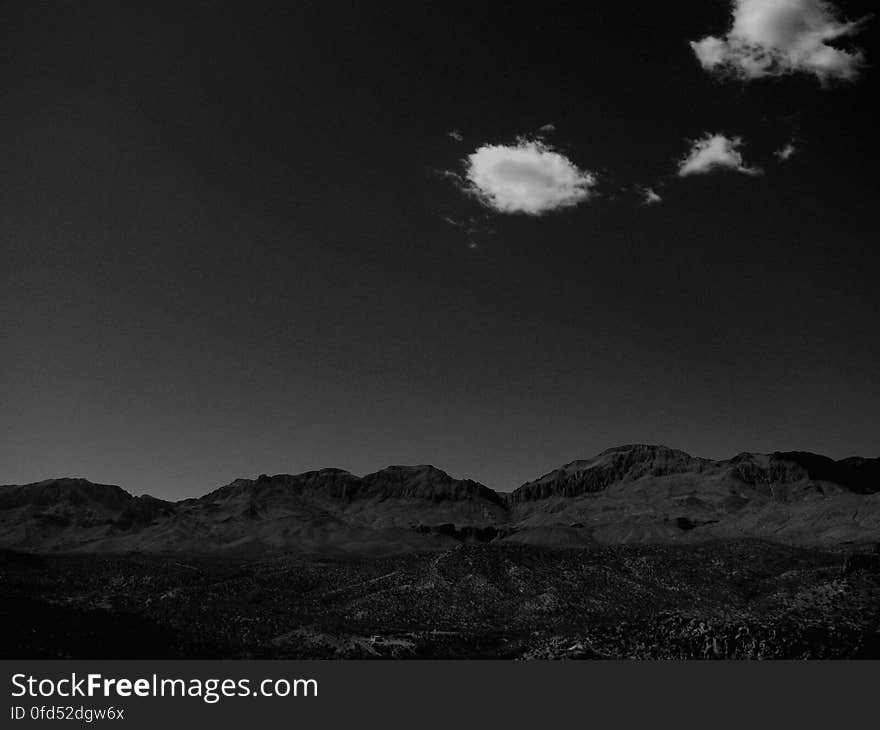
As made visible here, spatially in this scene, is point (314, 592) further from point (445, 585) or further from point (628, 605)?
point (628, 605)

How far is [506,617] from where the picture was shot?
83.1 m

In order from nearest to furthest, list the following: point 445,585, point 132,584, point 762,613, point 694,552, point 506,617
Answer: point 762,613
point 506,617
point 445,585
point 132,584
point 694,552

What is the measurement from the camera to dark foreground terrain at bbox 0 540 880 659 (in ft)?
171

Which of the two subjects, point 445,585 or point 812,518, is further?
point 812,518

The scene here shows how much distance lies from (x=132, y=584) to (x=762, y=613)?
91.0 meters

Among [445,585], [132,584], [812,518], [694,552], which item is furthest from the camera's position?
[812,518]

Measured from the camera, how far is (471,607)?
86688mm

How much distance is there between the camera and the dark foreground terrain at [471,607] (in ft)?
171

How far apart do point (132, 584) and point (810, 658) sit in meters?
98.3
